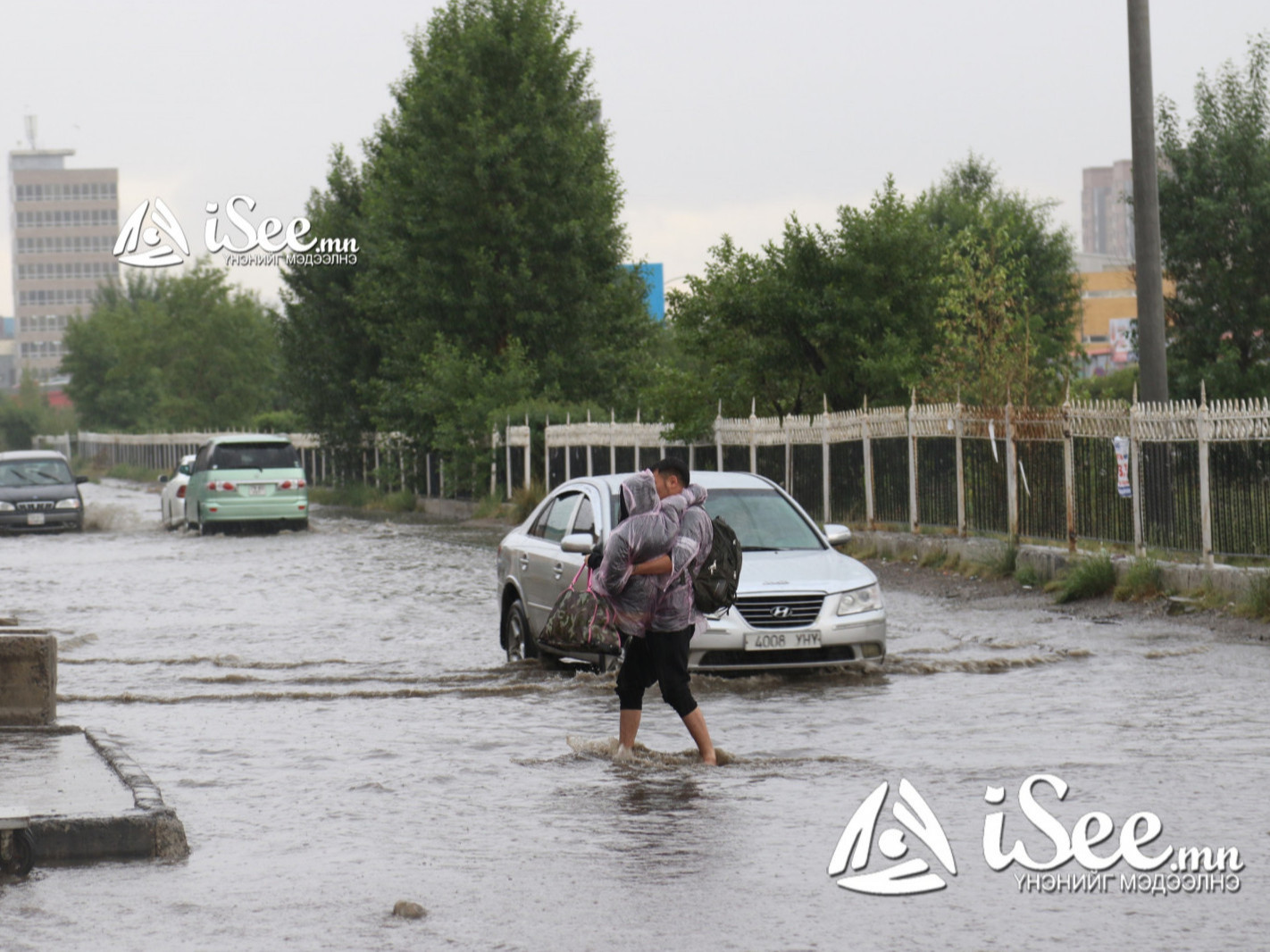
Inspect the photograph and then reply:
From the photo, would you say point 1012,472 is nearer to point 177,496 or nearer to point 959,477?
point 959,477

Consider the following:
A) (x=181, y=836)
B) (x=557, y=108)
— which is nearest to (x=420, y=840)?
(x=181, y=836)

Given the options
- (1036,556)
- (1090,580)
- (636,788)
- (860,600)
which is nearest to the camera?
(636,788)

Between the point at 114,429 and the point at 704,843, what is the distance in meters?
105

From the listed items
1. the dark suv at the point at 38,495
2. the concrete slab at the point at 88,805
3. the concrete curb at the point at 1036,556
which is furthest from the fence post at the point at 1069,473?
the dark suv at the point at 38,495

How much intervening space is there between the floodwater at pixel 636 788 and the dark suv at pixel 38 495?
20.1m

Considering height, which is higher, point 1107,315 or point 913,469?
point 1107,315

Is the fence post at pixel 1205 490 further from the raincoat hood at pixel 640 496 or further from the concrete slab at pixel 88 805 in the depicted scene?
the concrete slab at pixel 88 805

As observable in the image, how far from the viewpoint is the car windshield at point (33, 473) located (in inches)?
1443

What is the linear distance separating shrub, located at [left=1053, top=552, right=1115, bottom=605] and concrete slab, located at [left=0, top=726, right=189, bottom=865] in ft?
37.2

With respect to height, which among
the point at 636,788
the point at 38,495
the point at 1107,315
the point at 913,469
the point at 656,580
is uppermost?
the point at 1107,315

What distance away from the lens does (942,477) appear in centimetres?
2348

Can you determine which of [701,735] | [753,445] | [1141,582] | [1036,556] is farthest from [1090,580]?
[753,445]

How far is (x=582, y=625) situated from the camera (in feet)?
41.6

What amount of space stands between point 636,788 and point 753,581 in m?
3.98
